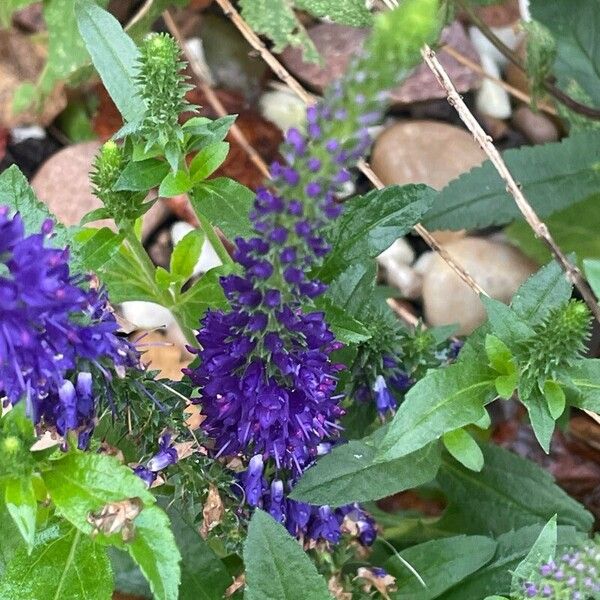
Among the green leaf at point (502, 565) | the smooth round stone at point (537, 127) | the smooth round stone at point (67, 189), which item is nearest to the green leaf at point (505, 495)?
the green leaf at point (502, 565)

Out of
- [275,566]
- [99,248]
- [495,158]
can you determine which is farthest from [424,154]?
[275,566]

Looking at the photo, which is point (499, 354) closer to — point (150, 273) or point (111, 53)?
point (150, 273)

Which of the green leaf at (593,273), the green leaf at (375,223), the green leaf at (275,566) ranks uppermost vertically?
the green leaf at (375,223)

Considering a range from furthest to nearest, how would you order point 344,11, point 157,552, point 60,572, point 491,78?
1. point 491,78
2. point 344,11
3. point 60,572
4. point 157,552

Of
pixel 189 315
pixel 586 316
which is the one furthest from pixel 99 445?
pixel 586 316

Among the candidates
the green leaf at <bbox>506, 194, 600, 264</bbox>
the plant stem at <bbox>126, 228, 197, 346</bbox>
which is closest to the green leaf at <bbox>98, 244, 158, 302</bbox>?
the plant stem at <bbox>126, 228, 197, 346</bbox>

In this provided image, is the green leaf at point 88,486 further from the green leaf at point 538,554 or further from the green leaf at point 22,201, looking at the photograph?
the green leaf at point 538,554

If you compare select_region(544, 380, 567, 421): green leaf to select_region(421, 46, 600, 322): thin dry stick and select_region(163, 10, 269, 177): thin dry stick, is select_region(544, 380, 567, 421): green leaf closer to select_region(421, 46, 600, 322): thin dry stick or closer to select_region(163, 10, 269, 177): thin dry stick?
select_region(421, 46, 600, 322): thin dry stick
